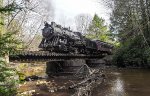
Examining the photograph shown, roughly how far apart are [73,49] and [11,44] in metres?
24.9

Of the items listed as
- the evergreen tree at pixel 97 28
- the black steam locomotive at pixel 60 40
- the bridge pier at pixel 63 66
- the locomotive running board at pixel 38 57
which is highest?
the evergreen tree at pixel 97 28

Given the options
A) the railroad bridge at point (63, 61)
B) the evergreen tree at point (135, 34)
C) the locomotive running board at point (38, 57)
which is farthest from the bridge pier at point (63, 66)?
the evergreen tree at point (135, 34)

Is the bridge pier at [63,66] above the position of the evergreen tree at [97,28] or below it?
below

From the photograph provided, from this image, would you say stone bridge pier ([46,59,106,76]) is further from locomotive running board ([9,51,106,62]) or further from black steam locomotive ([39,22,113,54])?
black steam locomotive ([39,22,113,54])

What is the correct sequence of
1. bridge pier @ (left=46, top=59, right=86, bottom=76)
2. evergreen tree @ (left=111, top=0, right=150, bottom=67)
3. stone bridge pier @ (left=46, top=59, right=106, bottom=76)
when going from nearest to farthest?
stone bridge pier @ (left=46, top=59, right=106, bottom=76) → bridge pier @ (left=46, top=59, right=86, bottom=76) → evergreen tree @ (left=111, top=0, right=150, bottom=67)

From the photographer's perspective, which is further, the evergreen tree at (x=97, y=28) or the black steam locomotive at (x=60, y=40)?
the evergreen tree at (x=97, y=28)

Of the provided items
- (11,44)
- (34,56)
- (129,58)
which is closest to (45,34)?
(34,56)

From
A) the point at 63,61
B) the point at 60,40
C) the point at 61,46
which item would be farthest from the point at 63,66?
the point at 60,40

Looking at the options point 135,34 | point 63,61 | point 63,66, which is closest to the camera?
point 63,61

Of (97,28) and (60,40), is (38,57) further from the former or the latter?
(97,28)

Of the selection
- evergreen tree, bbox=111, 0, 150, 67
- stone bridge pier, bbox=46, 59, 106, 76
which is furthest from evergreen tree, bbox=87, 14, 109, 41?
stone bridge pier, bbox=46, 59, 106, 76

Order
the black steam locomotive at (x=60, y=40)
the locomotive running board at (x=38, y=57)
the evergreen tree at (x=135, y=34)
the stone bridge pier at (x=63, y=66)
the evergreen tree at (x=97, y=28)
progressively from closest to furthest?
1. the locomotive running board at (x=38, y=57)
2. the black steam locomotive at (x=60, y=40)
3. the stone bridge pier at (x=63, y=66)
4. the evergreen tree at (x=135, y=34)
5. the evergreen tree at (x=97, y=28)

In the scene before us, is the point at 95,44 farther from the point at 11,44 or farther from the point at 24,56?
the point at 11,44

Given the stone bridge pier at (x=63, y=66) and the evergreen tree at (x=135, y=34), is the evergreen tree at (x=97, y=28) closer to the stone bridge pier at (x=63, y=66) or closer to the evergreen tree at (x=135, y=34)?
the evergreen tree at (x=135, y=34)
